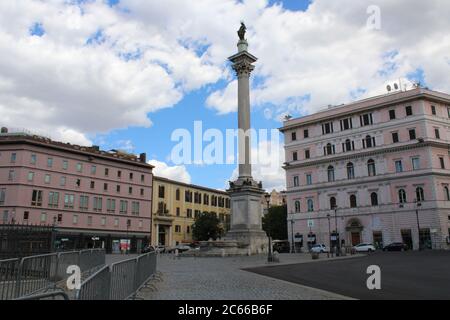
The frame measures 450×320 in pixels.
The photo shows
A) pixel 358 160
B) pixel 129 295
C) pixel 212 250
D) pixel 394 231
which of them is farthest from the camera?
pixel 358 160

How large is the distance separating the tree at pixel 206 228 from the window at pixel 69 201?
923 inches

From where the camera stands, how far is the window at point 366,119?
59812mm

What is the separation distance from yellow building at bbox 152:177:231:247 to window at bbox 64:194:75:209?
16.7m

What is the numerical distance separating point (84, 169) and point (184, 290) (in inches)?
2181

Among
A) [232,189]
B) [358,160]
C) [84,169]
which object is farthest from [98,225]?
[358,160]

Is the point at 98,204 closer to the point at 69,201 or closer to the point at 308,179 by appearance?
the point at 69,201

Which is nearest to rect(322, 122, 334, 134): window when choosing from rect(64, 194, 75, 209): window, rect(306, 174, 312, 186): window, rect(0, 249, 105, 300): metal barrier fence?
rect(306, 174, 312, 186): window

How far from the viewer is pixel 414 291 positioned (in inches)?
459

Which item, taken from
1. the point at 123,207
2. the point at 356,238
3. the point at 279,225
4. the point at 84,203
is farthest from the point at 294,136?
the point at 84,203

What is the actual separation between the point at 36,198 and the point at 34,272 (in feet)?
163

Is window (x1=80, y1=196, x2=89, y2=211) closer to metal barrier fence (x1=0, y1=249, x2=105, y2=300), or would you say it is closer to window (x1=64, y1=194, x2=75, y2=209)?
window (x1=64, y1=194, x2=75, y2=209)

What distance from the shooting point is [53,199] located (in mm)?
58875

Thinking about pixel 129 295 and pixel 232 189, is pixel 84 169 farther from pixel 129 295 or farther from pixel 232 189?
pixel 129 295

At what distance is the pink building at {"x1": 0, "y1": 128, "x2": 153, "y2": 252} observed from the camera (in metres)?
55.7
